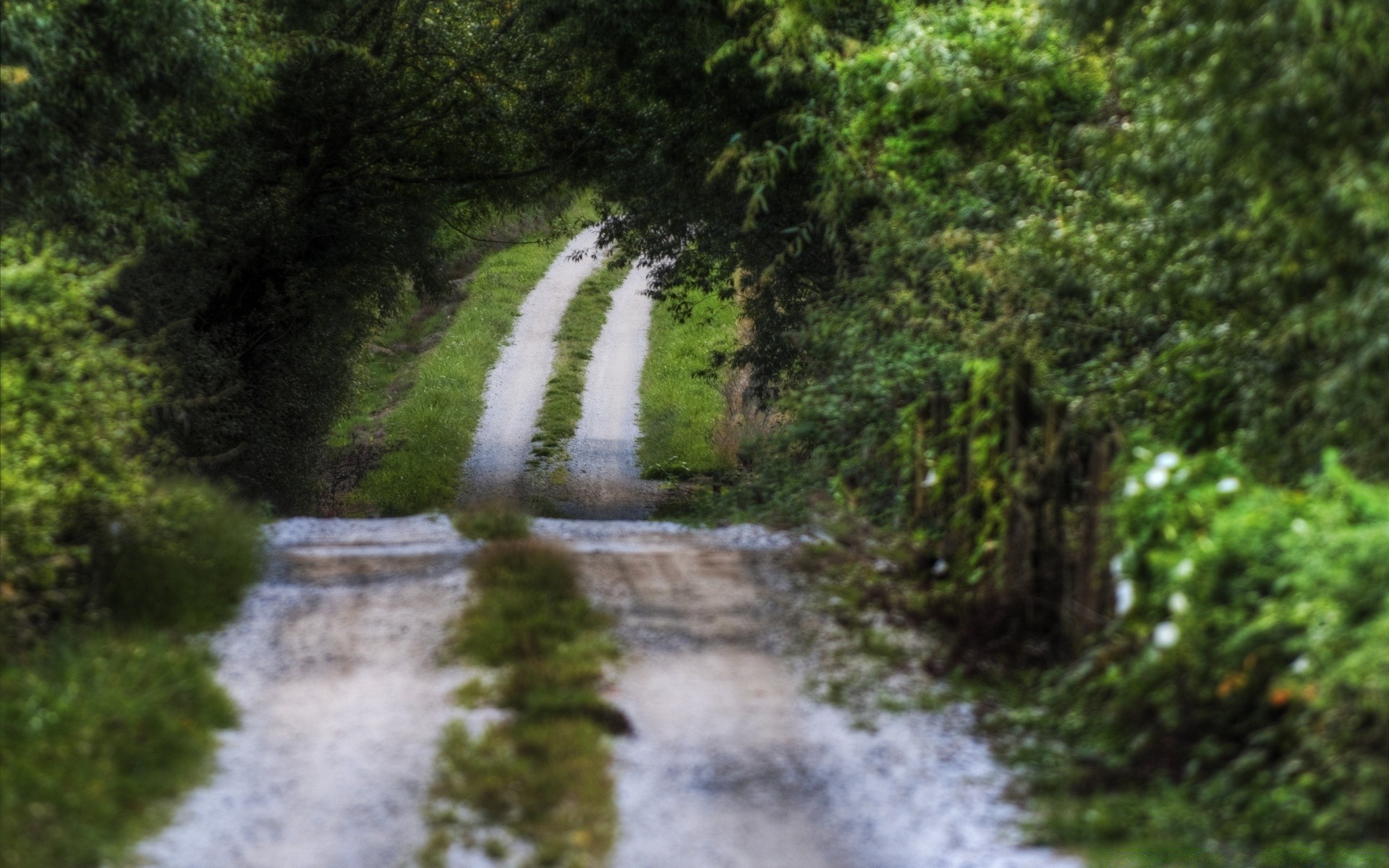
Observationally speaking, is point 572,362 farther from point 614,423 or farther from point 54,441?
point 54,441

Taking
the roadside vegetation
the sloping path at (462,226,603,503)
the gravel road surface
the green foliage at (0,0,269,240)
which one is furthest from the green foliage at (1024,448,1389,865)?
the roadside vegetation

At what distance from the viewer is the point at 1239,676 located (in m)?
5.19

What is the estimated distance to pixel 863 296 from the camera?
1207 centimetres

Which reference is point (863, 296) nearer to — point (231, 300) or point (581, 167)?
point (581, 167)

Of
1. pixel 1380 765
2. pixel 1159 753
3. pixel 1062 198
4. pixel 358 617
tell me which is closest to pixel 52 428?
pixel 358 617

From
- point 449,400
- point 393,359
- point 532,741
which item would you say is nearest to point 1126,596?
point 532,741

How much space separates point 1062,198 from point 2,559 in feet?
26.4

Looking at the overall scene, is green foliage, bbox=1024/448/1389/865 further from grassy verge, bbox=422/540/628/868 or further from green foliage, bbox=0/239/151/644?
green foliage, bbox=0/239/151/644

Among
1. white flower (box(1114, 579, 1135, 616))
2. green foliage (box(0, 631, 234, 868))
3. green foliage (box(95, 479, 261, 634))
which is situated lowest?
green foliage (box(0, 631, 234, 868))

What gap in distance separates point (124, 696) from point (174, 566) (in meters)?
1.89

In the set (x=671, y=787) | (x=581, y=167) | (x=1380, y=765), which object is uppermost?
(x=581, y=167)

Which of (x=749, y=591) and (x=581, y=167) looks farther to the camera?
(x=581, y=167)

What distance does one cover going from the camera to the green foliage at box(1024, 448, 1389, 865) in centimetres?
465

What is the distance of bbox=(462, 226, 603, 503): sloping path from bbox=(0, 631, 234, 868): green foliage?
12.0 m
